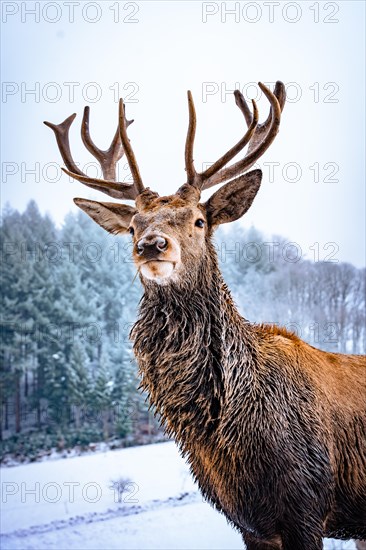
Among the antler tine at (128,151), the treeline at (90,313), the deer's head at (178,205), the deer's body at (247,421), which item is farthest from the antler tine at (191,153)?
the treeline at (90,313)

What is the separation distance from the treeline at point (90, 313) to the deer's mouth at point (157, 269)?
909 centimetres

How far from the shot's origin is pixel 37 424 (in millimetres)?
Result: 12109

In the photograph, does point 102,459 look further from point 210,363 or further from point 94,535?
point 210,363

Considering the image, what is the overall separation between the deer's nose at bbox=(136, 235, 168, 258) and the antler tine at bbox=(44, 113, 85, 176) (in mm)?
1134

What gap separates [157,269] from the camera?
2615 mm

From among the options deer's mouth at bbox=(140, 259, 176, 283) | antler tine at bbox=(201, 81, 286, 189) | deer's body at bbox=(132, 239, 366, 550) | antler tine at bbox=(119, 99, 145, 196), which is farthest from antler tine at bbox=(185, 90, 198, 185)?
deer's mouth at bbox=(140, 259, 176, 283)

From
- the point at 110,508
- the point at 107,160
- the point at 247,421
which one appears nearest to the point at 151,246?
the point at 247,421

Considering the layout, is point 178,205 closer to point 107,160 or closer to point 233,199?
point 233,199

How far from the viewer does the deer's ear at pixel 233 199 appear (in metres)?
3.05

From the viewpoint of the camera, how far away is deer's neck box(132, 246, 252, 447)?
9.23 feet

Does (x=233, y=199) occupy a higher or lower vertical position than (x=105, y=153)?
lower

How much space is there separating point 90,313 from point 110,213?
10.3 metres

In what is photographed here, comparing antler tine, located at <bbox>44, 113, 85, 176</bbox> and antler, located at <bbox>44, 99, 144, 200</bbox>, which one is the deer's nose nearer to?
antler, located at <bbox>44, 99, 144, 200</bbox>

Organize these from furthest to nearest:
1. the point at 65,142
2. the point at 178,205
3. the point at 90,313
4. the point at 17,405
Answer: the point at 90,313
the point at 17,405
the point at 65,142
the point at 178,205
